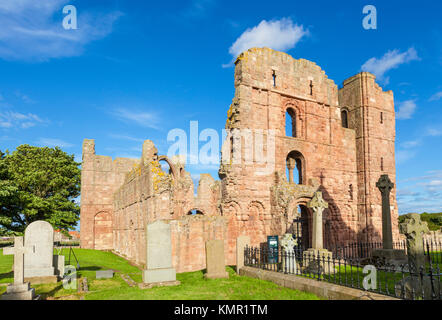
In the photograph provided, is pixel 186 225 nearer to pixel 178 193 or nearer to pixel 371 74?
pixel 178 193

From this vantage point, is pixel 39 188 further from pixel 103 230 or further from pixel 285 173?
pixel 285 173

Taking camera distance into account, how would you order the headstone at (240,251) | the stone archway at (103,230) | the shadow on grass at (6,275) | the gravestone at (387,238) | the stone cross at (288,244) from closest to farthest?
the shadow on grass at (6,275) < the headstone at (240,251) < the stone cross at (288,244) < the gravestone at (387,238) < the stone archway at (103,230)

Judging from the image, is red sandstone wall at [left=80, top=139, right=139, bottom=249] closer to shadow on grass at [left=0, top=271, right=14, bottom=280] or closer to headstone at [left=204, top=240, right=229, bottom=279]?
shadow on grass at [left=0, top=271, right=14, bottom=280]

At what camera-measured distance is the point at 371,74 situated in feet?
80.3

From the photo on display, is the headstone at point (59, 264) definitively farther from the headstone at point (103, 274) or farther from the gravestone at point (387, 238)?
the gravestone at point (387, 238)

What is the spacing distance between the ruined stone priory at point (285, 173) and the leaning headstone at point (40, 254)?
5.14 metres

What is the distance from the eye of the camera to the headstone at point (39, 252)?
1180cm

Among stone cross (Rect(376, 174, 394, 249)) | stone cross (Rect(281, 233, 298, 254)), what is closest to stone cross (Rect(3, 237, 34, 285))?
stone cross (Rect(281, 233, 298, 254))


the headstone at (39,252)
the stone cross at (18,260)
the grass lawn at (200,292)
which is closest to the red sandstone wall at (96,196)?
the headstone at (39,252)

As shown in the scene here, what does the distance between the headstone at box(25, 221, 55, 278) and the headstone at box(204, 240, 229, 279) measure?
5.60 meters

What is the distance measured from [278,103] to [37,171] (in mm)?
24582

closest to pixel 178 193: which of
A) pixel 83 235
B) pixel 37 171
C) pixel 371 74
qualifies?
pixel 83 235

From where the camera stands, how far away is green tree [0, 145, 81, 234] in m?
29.5
